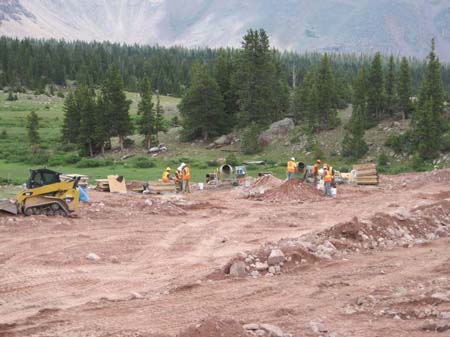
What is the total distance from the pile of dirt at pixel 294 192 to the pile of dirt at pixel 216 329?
19.8m

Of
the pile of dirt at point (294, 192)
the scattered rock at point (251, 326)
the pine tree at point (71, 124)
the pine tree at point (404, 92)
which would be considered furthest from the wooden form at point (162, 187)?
the pine tree at point (71, 124)

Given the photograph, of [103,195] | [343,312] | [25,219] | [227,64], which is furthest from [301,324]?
[227,64]

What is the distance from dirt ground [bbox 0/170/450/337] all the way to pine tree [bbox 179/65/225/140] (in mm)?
32170

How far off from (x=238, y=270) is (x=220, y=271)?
1.74 feet

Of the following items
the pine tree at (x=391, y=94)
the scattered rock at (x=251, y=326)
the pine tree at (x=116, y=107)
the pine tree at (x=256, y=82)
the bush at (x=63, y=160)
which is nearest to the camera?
the scattered rock at (x=251, y=326)

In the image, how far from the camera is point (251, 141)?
54.2 meters

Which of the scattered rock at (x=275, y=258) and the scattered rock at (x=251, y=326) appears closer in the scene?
the scattered rock at (x=251, y=326)

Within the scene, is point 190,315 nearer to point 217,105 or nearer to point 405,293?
point 405,293

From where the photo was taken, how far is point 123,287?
52.1ft

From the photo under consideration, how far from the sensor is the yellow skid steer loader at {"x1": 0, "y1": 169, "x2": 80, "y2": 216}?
77.7ft

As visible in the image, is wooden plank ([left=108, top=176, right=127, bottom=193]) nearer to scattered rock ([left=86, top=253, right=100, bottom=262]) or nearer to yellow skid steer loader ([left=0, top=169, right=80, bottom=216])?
yellow skid steer loader ([left=0, top=169, right=80, bottom=216])

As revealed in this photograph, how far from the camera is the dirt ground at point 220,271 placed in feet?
41.6

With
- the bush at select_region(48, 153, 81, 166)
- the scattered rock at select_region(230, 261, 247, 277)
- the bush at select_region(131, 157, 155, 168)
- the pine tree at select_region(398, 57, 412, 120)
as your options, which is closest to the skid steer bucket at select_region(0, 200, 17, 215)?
the scattered rock at select_region(230, 261, 247, 277)

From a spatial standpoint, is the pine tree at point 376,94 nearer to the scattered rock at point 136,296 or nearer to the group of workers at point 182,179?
the group of workers at point 182,179
